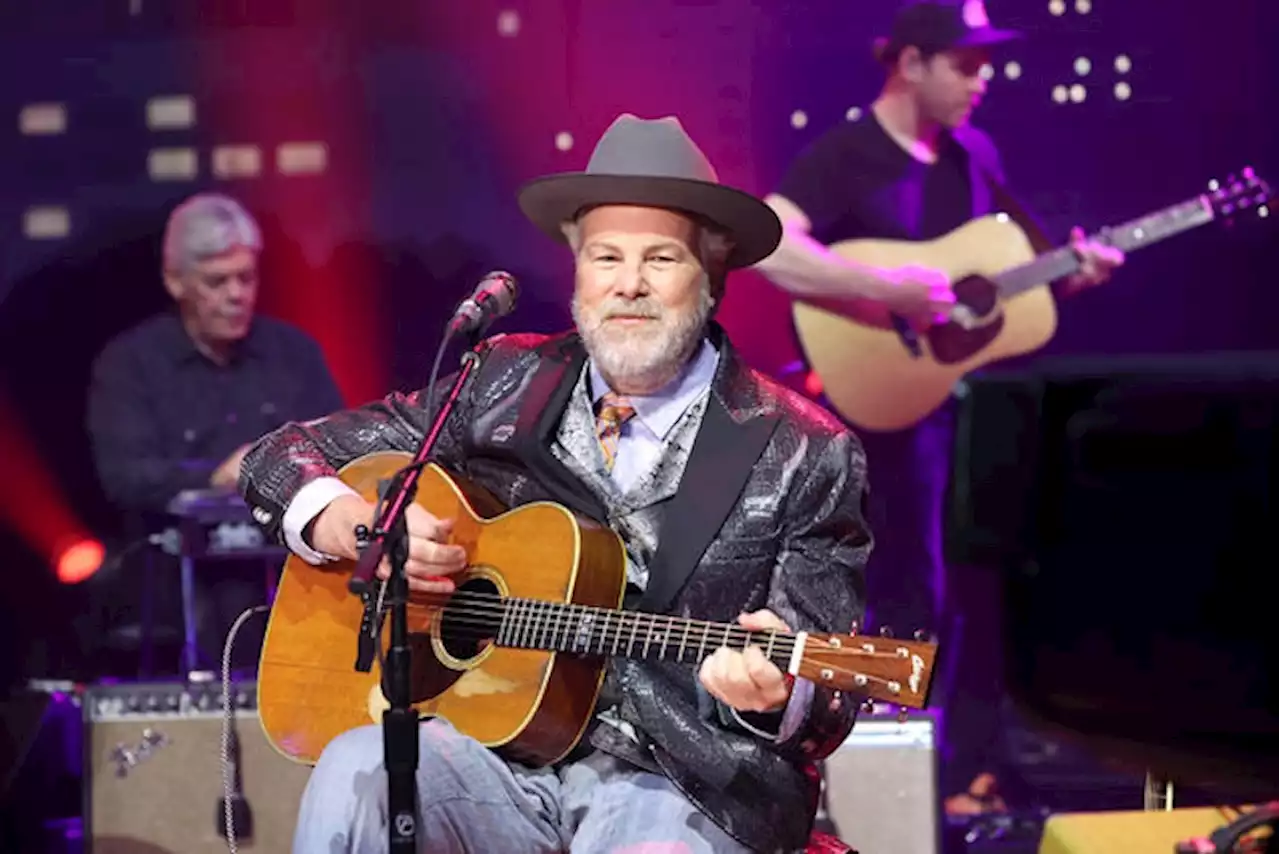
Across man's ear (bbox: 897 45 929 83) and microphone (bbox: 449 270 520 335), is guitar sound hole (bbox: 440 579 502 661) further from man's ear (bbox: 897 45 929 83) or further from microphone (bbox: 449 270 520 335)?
man's ear (bbox: 897 45 929 83)

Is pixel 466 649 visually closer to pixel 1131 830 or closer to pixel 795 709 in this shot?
pixel 795 709

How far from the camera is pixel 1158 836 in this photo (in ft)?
9.98

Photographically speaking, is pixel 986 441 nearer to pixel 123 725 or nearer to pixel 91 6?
pixel 123 725

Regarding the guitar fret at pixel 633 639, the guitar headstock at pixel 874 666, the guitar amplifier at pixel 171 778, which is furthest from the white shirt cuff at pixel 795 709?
the guitar amplifier at pixel 171 778

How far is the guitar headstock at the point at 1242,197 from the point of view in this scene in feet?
17.7

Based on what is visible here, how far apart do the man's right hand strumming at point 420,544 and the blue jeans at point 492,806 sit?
28 centimetres

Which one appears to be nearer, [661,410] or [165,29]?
[661,410]

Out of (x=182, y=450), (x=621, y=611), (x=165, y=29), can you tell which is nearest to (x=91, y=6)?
(x=165, y=29)

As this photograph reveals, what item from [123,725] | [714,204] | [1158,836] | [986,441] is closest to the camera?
[986,441]

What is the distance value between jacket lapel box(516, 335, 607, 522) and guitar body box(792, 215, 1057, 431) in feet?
6.04

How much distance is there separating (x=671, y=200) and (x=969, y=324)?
83.6 inches

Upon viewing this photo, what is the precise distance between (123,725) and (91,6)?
2368 mm

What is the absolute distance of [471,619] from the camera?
11.0 feet

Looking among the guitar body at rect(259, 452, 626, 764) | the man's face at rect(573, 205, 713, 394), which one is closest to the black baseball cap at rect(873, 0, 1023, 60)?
the man's face at rect(573, 205, 713, 394)
